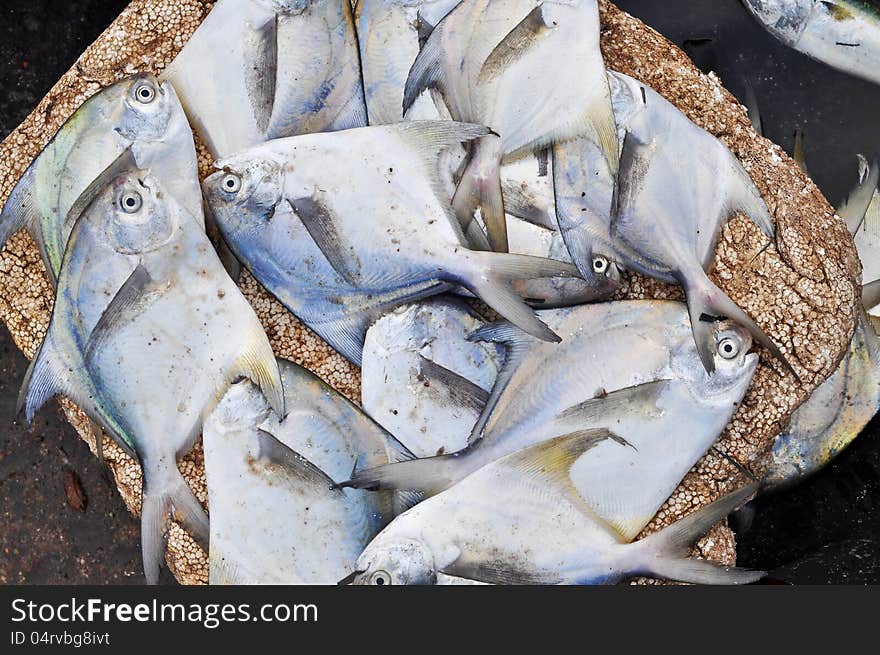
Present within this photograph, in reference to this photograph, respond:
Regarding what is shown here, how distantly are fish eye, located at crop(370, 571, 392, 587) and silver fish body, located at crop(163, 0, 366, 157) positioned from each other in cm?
108

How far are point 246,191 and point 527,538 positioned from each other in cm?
103

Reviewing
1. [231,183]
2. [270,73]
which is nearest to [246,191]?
[231,183]

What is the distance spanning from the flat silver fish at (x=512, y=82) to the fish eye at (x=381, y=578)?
79 cm

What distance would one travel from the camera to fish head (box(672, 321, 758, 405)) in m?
2.04

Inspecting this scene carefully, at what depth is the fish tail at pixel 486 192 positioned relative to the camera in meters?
2.02

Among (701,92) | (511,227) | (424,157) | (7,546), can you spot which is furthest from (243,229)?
(7,546)

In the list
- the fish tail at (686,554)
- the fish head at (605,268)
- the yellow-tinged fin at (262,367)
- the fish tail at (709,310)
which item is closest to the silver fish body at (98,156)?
the yellow-tinged fin at (262,367)

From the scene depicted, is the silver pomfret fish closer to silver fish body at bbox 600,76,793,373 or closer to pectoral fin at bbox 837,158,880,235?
silver fish body at bbox 600,76,793,373

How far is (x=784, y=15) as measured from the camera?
2.97 meters

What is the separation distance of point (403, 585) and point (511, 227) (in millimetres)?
878

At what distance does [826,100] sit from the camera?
10.1ft

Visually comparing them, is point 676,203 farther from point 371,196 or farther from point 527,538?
point 527,538

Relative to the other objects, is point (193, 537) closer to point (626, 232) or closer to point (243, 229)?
point (243, 229)

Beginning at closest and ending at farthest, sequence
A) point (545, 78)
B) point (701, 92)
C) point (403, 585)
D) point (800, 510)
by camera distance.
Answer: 1. point (403, 585)
2. point (545, 78)
3. point (701, 92)
4. point (800, 510)
